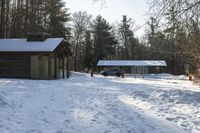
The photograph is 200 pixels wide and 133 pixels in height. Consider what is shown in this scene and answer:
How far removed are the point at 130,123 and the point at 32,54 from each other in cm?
2372

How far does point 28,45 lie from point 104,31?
155ft

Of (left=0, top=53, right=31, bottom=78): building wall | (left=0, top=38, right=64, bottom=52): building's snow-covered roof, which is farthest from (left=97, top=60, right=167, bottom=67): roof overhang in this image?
(left=0, top=53, right=31, bottom=78): building wall

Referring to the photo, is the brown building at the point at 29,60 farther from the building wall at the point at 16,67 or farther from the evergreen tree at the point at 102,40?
the evergreen tree at the point at 102,40

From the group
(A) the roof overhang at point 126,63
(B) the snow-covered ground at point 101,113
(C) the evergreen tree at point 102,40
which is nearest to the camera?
(B) the snow-covered ground at point 101,113

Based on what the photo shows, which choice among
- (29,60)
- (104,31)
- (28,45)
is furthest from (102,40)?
(29,60)

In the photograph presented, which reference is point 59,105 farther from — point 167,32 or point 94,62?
point 94,62

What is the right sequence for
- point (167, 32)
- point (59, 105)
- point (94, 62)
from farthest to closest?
point (94, 62)
point (59, 105)
point (167, 32)

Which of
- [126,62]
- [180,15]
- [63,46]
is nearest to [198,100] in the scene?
[180,15]

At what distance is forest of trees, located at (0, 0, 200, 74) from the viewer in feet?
42.7

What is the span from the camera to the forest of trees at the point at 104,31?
42.7ft

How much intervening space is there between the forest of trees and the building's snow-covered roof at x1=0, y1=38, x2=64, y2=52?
8891mm

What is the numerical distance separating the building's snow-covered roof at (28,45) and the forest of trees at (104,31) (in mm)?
8891

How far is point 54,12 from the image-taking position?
64.9 metres

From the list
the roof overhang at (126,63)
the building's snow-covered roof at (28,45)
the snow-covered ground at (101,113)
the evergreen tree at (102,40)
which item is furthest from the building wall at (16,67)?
the evergreen tree at (102,40)
